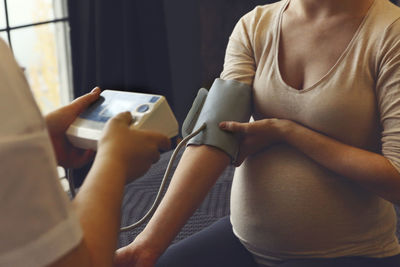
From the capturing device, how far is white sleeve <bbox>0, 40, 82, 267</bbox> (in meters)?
0.57

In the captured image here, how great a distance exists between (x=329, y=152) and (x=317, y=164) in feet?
0.19

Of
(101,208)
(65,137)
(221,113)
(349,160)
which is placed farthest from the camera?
(221,113)

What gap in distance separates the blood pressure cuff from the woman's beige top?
0.03 metres

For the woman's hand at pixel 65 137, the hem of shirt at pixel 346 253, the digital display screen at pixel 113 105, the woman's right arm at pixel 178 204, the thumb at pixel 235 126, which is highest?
the digital display screen at pixel 113 105

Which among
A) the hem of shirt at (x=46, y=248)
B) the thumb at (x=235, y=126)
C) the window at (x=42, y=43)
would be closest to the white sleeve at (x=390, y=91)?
the thumb at (x=235, y=126)

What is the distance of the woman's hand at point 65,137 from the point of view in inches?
40.1

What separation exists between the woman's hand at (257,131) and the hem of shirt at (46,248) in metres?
0.63

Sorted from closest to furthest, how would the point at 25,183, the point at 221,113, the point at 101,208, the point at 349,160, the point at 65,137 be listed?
1. the point at 25,183
2. the point at 101,208
3. the point at 65,137
4. the point at 349,160
5. the point at 221,113

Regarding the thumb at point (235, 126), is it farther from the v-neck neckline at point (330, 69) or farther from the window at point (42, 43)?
the window at point (42, 43)

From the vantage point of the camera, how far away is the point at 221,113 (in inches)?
48.4

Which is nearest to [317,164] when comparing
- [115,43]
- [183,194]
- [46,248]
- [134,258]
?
[183,194]

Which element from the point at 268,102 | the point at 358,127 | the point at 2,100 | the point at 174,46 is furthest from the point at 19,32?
the point at 2,100

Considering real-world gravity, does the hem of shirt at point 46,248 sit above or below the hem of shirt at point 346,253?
above

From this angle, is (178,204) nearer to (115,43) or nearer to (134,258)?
(134,258)
